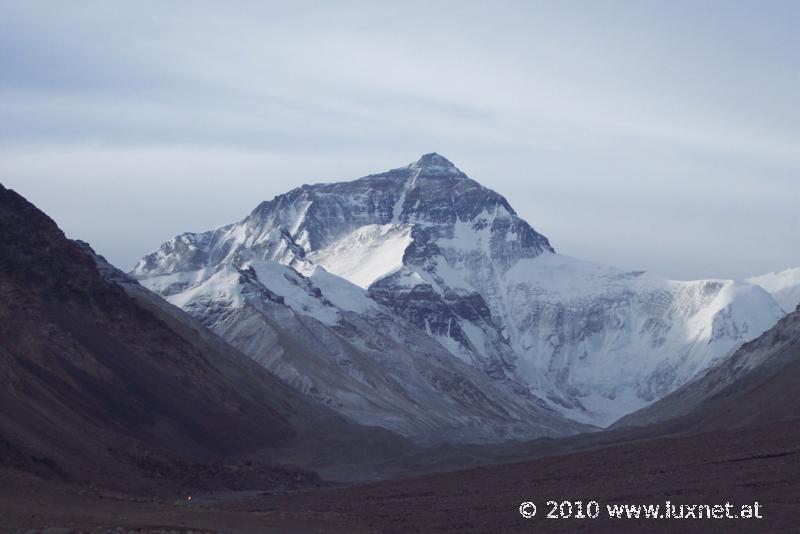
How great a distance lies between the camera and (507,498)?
7906 cm

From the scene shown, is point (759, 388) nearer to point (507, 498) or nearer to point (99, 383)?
point (99, 383)

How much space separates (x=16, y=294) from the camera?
122188 mm

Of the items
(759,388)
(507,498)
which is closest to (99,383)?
(507,498)

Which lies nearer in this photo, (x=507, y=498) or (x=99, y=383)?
(x=507, y=498)

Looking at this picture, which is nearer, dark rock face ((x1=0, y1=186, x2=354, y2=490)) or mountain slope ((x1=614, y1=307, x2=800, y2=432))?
dark rock face ((x1=0, y1=186, x2=354, y2=490))

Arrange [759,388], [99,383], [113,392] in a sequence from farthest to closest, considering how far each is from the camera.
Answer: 1. [759,388]
2. [113,392]
3. [99,383]

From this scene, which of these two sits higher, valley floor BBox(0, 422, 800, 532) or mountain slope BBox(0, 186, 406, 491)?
mountain slope BBox(0, 186, 406, 491)

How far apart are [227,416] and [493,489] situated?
196 feet
